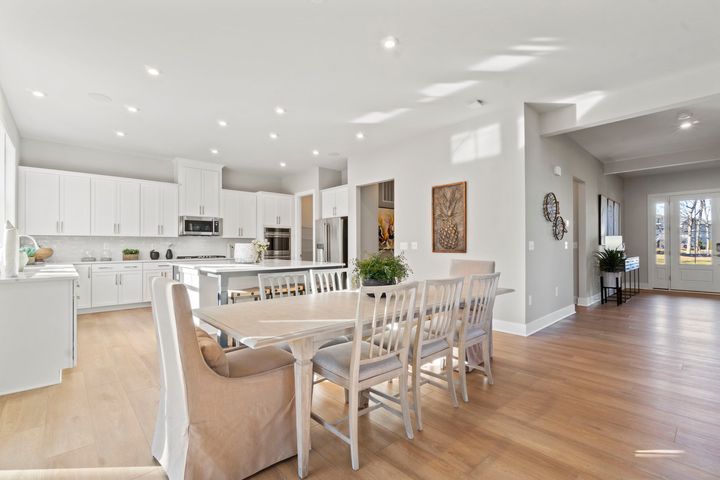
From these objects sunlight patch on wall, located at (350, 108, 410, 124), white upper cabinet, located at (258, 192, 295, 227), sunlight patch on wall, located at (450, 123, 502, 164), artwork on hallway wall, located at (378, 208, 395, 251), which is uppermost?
sunlight patch on wall, located at (350, 108, 410, 124)

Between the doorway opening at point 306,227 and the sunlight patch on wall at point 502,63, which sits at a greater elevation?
the sunlight patch on wall at point 502,63

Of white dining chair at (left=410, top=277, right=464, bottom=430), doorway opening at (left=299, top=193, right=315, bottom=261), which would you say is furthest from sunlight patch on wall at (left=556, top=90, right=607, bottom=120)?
doorway opening at (left=299, top=193, right=315, bottom=261)

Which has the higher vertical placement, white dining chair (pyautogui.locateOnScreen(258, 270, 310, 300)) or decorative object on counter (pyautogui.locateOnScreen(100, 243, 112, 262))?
decorative object on counter (pyautogui.locateOnScreen(100, 243, 112, 262))

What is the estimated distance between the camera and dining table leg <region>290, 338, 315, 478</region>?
1.71 metres

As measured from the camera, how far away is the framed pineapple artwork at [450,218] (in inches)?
189

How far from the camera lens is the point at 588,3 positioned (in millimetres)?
2402

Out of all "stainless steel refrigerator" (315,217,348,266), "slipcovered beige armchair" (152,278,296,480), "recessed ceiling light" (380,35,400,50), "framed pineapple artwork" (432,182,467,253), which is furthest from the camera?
"stainless steel refrigerator" (315,217,348,266)

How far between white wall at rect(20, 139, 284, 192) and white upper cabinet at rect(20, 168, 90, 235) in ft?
1.43

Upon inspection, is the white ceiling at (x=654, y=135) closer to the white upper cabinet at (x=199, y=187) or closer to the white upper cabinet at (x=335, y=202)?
the white upper cabinet at (x=335, y=202)

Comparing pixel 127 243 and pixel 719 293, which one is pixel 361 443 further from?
pixel 719 293

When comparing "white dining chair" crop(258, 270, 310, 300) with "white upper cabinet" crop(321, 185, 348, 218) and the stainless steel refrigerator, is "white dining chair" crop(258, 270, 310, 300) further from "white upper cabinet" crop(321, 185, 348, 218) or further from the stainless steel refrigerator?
"white upper cabinet" crop(321, 185, 348, 218)

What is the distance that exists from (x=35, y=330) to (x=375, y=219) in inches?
201

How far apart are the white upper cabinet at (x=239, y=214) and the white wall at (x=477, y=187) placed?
3.36 meters

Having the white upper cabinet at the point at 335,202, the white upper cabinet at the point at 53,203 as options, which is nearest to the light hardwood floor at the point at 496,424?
the white upper cabinet at the point at 53,203
